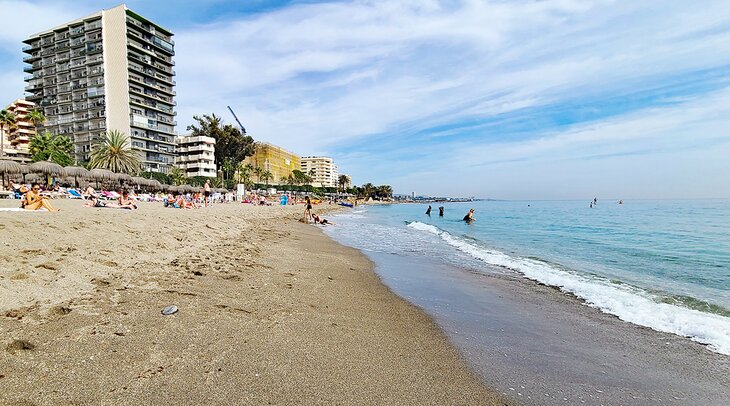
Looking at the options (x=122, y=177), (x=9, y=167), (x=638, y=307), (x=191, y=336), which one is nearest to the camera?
(x=191, y=336)

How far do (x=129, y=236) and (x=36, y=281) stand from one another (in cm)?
331

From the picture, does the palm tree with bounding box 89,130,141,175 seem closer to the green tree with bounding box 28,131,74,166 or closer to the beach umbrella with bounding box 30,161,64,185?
the green tree with bounding box 28,131,74,166

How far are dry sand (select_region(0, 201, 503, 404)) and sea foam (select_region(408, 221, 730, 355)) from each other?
147 inches

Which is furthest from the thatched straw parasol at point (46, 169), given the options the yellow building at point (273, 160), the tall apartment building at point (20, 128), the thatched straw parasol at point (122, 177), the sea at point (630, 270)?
the yellow building at point (273, 160)

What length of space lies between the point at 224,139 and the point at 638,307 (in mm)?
80907

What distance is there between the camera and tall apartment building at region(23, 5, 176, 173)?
60.2 m

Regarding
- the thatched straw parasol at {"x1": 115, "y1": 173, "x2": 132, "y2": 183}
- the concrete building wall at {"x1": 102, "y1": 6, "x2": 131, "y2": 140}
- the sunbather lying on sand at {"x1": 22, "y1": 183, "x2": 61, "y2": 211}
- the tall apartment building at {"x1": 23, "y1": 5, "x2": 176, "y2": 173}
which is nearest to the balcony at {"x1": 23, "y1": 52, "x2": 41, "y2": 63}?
the tall apartment building at {"x1": 23, "y1": 5, "x2": 176, "y2": 173}

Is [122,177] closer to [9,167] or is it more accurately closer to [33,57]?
[9,167]

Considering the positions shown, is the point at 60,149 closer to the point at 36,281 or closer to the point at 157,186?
the point at 157,186

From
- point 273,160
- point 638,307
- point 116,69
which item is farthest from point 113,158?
point 273,160

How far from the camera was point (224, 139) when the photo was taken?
76.3 meters

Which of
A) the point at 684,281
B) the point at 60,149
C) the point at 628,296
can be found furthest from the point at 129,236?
the point at 60,149

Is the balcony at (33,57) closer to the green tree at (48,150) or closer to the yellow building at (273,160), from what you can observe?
the green tree at (48,150)

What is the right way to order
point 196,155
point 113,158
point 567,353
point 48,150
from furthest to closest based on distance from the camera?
point 196,155 → point 48,150 → point 113,158 → point 567,353
